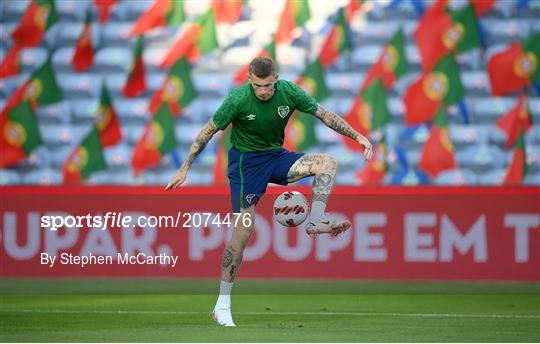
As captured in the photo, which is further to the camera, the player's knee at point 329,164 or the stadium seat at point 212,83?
the stadium seat at point 212,83

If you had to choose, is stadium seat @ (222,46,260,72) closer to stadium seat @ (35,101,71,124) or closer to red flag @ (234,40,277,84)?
red flag @ (234,40,277,84)

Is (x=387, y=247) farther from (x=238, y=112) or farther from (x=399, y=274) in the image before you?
(x=238, y=112)

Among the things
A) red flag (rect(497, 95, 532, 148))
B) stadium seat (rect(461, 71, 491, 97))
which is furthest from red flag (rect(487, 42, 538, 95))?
red flag (rect(497, 95, 532, 148))

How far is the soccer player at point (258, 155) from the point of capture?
27.4 ft

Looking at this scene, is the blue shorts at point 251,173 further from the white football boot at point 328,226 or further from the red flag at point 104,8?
the red flag at point 104,8

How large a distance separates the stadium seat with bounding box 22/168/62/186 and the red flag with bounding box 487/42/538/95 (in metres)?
6.05

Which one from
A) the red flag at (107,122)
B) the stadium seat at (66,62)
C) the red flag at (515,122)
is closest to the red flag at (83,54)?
the stadium seat at (66,62)

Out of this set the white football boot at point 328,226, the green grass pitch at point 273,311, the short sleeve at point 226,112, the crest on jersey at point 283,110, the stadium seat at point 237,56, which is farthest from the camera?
the stadium seat at point 237,56

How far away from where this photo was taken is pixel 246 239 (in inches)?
336

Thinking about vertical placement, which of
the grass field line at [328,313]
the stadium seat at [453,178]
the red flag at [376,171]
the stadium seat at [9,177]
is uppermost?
the grass field line at [328,313]

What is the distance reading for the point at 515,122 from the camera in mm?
16594

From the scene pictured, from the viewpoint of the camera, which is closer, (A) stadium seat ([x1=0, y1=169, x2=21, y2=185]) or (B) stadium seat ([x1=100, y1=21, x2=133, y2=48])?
(A) stadium seat ([x1=0, y1=169, x2=21, y2=185])

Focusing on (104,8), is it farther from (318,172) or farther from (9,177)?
(318,172)

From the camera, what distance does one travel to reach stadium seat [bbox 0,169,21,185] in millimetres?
16516
